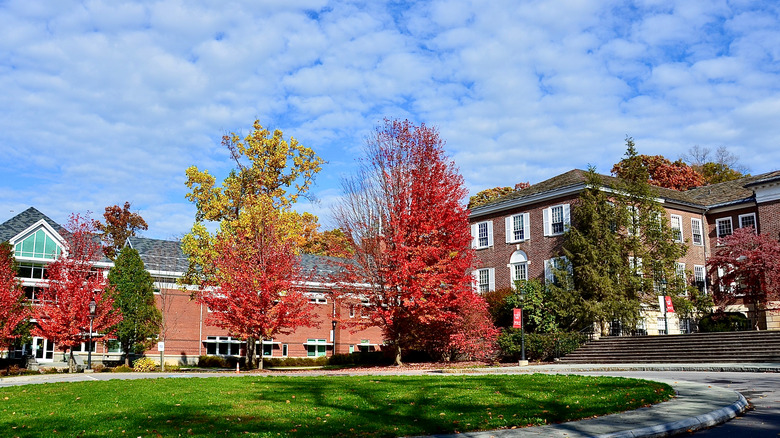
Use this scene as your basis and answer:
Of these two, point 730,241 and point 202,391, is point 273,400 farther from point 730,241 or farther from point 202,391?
point 730,241

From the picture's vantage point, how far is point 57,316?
34.0 meters

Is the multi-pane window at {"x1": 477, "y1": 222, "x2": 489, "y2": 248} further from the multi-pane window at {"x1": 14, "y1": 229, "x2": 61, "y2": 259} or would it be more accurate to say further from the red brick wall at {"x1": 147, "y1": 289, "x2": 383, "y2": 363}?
the multi-pane window at {"x1": 14, "y1": 229, "x2": 61, "y2": 259}

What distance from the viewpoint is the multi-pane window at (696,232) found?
44.8 metres

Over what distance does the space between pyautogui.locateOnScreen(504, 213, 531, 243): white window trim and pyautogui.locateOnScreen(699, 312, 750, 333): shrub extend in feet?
39.5

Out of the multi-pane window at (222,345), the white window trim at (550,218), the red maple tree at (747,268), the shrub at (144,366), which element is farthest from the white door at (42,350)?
the red maple tree at (747,268)

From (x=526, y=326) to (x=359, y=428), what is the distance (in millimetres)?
29743

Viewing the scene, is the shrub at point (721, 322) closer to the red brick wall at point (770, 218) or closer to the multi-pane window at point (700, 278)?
the multi-pane window at point (700, 278)

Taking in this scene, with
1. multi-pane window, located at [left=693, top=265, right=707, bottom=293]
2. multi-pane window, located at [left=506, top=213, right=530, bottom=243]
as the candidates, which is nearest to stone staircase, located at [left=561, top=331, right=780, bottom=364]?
multi-pane window, located at [left=506, top=213, right=530, bottom=243]

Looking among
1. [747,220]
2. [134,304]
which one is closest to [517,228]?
[747,220]

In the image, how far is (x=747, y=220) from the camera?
43.5 meters

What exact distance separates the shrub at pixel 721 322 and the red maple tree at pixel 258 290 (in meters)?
24.9

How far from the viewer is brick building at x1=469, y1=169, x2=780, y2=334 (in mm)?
41062

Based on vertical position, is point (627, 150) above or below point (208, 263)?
above

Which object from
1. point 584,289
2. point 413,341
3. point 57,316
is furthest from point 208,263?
point 584,289
